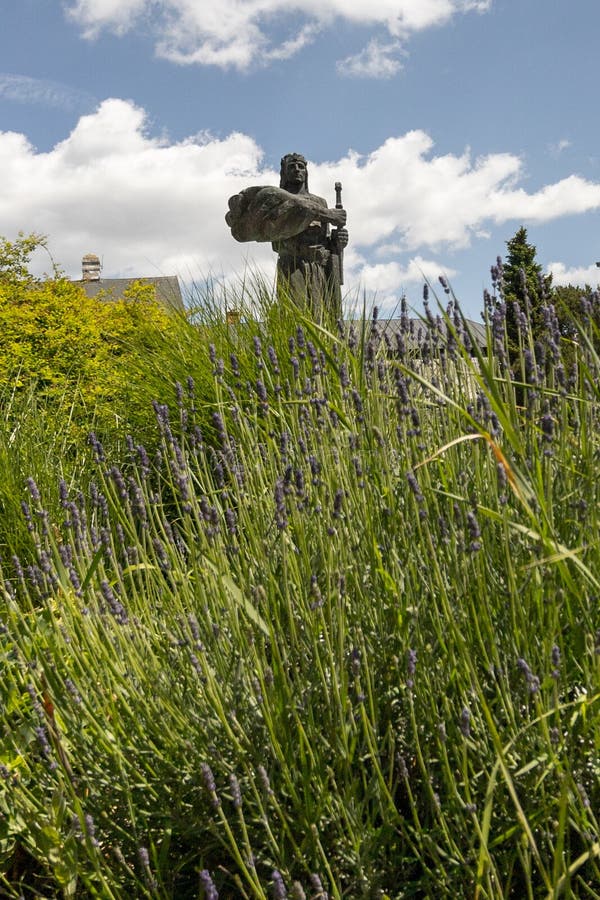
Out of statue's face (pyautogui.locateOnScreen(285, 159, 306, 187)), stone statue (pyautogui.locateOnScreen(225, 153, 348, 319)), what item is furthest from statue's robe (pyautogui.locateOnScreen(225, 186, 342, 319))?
statue's face (pyautogui.locateOnScreen(285, 159, 306, 187))

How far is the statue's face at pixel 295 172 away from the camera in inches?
353

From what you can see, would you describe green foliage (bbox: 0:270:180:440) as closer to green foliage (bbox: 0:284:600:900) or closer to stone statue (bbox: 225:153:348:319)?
stone statue (bbox: 225:153:348:319)

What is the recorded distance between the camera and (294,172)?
8.96 meters

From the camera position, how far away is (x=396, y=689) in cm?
184

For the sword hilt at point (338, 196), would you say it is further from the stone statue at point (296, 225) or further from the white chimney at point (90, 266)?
the white chimney at point (90, 266)

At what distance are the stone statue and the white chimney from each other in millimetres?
28076

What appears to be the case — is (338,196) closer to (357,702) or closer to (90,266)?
(357,702)

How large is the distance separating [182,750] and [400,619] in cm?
59

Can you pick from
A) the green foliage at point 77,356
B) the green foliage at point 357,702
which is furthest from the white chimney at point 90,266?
the green foliage at point 357,702

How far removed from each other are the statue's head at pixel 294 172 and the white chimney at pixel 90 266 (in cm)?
2812

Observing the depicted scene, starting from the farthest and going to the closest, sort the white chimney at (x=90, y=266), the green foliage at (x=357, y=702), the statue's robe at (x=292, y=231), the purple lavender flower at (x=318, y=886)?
the white chimney at (x=90, y=266)
the statue's robe at (x=292, y=231)
the green foliage at (x=357, y=702)
the purple lavender flower at (x=318, y=886)

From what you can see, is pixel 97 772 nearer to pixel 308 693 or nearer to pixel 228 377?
pixel 308 693

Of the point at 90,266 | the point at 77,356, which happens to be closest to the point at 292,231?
the point at 77,356

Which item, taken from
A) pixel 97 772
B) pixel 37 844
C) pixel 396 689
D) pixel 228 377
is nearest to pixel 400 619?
pixel 396 689
